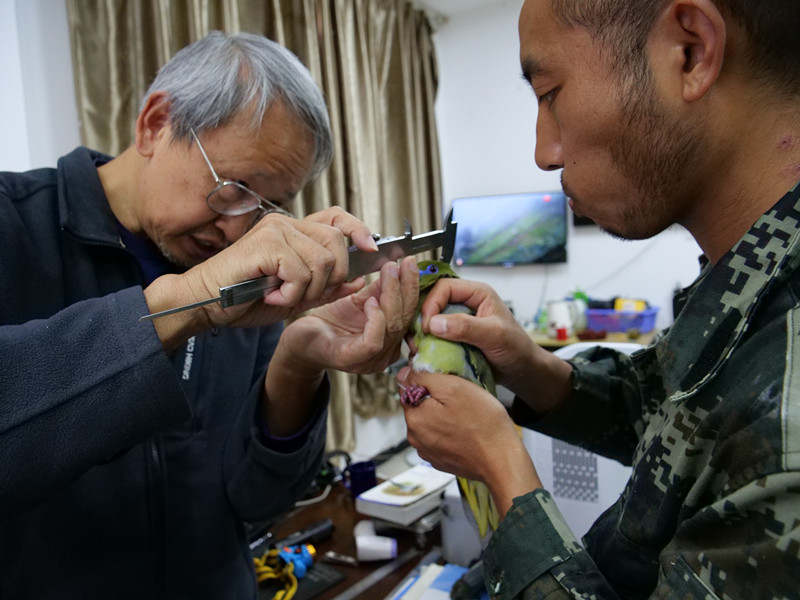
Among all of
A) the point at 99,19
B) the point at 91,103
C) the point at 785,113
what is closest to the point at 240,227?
the point at 785,113

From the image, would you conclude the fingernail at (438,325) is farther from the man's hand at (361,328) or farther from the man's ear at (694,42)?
the man's ear at (694,42)

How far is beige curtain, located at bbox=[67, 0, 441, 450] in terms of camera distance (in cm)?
219

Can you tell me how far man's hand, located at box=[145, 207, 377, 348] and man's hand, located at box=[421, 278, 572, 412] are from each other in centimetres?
26

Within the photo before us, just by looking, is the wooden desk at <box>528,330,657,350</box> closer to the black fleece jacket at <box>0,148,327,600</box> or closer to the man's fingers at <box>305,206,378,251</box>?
the black fleece jacket at <box>0,148,327,600</box>

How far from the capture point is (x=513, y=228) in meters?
4.54

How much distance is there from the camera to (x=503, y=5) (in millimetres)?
4426

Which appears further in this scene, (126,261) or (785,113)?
(126,261)

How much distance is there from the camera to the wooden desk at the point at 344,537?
134 centimetres

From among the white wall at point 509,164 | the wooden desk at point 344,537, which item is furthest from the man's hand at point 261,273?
the white wall at point 509,164

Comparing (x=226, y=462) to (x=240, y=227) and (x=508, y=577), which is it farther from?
(x=508, y=577)

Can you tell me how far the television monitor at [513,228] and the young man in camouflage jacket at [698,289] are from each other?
3560 millimetres

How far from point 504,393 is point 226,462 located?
0.69 metres

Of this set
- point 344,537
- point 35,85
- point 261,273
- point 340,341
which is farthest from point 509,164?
point 261,273

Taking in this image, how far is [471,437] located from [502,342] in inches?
11.0
